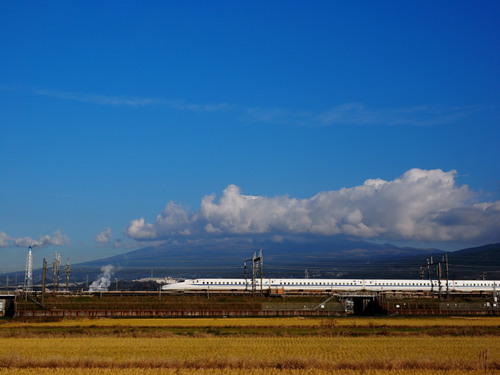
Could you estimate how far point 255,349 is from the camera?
1404 inches

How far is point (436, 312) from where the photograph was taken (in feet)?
258

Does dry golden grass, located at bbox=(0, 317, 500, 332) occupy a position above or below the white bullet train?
below

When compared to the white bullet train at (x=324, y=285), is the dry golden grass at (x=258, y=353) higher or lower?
lower

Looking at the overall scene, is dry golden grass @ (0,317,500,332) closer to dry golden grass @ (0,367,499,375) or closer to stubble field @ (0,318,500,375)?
stubble field @ (0,318,500,375)

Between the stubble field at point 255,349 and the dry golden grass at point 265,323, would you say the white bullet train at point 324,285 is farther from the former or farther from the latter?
the stubble field at point 255,349

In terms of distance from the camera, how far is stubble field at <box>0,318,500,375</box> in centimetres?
2814

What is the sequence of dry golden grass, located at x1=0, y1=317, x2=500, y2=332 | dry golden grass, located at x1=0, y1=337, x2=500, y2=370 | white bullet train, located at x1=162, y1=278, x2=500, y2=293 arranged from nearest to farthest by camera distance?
dry golden grass, located at x1=0, y1=337, x2=500, y2=370 → dry golden grass, located at x1=0, y1=317, x2=500, y2=332 → white bullet train, located at x1=162, y1=278, x2=500, y2=293

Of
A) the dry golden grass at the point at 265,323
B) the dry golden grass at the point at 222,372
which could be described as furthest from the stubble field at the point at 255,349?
the dry golden grass at the point at 265,323

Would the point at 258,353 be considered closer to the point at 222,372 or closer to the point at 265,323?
the point at 222,372

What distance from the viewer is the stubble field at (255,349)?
28141 mm

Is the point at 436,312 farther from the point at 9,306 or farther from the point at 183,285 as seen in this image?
the point at 183,285

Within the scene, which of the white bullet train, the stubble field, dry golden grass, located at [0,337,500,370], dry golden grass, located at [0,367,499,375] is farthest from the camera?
the white bullet train

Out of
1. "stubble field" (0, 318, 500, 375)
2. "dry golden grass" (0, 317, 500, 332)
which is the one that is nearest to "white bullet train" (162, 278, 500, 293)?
"dry golden grass" (0, 317, 500, 332)

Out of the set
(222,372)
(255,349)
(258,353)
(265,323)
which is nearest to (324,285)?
(265,323)
